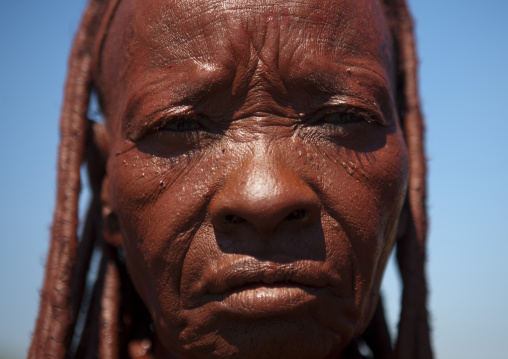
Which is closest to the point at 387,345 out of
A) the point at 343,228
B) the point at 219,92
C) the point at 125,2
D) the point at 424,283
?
the point at 424,283

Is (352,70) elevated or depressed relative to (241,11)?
depressed

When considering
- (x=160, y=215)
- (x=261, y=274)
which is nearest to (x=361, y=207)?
(x=261, y=274)

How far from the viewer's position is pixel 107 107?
9.93ft

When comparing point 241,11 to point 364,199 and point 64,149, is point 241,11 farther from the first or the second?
point 64,149

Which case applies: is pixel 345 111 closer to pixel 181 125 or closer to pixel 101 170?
pixel 181 125

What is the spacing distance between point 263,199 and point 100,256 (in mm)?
1323

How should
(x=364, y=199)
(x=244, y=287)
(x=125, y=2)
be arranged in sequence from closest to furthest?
(x=244, y=287)
(x=364, y=199)
(x=125, y=2)

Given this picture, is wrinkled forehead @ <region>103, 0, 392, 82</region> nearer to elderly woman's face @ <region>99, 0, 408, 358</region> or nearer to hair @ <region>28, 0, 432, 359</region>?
elderly woman's face @ <region>99, 0, 408, 358</region>

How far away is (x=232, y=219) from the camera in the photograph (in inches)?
89.8

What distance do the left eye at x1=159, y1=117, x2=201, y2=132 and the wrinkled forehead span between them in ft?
0.80

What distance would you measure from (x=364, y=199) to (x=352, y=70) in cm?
56

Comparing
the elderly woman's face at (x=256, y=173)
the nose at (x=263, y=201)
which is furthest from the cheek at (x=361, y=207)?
the nose at (x=263, y=201)

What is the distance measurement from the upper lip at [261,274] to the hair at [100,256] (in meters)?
0.90

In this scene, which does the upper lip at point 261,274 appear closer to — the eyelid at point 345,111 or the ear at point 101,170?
the eyelid at point 345,111
